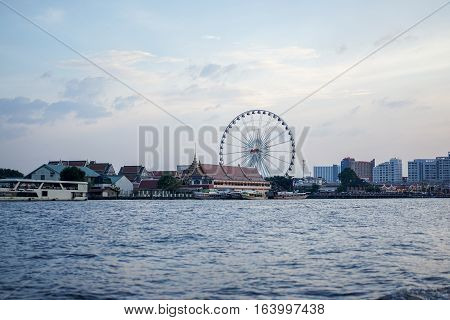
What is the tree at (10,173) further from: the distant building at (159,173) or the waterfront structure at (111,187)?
the distant building at (159,173)

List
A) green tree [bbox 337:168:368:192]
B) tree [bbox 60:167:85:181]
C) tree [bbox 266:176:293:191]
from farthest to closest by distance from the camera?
green tree [bbox 337:168:368:192] < tree [bbox 266:176:293:191] < tree [bbox 60:167:85:181]

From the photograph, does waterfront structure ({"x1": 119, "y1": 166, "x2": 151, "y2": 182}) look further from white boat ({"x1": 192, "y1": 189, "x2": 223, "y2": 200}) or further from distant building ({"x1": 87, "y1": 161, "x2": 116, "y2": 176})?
white boat ({"x1": 192, "y1": 189, "x2": 223, "y2": 200})

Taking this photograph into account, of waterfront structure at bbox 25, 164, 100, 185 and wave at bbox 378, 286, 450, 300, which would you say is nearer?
wave at bbox 378, 286, 450, 300

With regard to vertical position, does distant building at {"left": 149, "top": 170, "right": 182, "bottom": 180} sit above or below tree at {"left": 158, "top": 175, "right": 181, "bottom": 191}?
above

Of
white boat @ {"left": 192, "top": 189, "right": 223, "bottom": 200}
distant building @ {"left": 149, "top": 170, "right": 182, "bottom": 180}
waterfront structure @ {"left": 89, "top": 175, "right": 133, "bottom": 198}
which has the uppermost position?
distant building @ {"left": 149, "top": 170, "right": 182, "bottom": 180}

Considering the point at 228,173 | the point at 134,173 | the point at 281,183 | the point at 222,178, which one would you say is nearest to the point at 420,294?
the point at 222,178

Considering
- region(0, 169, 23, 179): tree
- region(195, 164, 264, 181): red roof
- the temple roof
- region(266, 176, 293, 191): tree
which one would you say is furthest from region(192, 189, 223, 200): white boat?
region(0, 169, 23, 179): tree

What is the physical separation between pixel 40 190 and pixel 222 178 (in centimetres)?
5271

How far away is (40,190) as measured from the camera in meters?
85.4

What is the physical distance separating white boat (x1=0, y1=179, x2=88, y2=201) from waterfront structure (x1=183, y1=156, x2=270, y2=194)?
36.5 metres

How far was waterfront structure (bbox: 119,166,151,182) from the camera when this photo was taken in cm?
13316

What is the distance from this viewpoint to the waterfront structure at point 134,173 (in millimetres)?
133163

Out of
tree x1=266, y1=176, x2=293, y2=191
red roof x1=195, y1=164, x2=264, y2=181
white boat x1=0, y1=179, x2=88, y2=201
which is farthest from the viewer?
tree x1=266, y1=176, x2=293, y2=191
